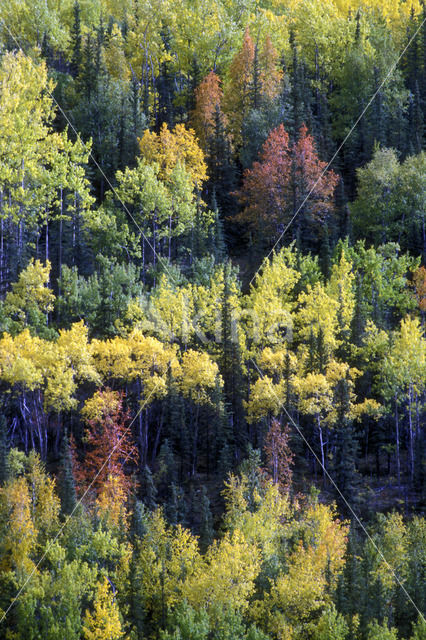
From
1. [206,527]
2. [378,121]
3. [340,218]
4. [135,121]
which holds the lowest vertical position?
[206,527]

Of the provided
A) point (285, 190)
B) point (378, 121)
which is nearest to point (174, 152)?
point (285, 190)

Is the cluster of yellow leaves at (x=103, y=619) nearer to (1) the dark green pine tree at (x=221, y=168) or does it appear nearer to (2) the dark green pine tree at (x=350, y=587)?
(2) the dark green pine tree at (x=350, y=587)

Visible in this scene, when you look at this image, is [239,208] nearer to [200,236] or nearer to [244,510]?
[200,236]

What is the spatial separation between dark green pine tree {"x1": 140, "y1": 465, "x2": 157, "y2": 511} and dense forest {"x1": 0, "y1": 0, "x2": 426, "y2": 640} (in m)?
0.23

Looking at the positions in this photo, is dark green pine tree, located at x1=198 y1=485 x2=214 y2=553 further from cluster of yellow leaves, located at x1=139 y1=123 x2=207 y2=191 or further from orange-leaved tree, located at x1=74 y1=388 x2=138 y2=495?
cluster of yellow leaves, located at x1=139 y1=123 x2=207 y2=191

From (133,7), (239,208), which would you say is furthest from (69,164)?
(133,7)

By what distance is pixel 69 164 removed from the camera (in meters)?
76.6

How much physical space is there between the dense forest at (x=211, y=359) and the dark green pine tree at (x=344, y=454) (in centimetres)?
20

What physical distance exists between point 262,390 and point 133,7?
67118 millimetres

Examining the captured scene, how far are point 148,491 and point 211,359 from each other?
1094 cm

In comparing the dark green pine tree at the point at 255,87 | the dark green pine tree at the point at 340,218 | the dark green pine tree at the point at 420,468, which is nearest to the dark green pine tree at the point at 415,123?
the dark green pine tree at the point at 340,218

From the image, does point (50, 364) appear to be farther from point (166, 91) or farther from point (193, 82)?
point (193, 82)

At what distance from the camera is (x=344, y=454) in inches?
2473
